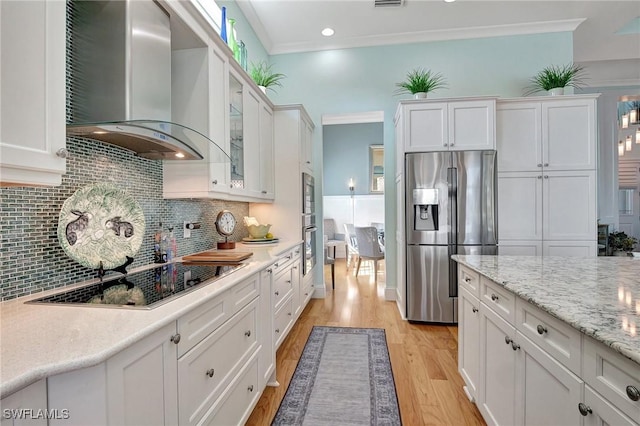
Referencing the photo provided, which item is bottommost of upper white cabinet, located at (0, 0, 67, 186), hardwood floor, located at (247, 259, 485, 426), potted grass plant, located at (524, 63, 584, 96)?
hardwood floor, located at (247, 259, 485, 426)

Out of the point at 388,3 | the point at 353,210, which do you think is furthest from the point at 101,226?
the point at 353,210

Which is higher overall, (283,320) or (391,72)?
(391,72)

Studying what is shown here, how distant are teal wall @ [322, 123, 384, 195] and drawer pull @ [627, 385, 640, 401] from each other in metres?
6.75

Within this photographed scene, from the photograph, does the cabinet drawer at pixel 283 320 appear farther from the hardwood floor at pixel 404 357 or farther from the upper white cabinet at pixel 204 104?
the upper white cabinet at pixel 204 104

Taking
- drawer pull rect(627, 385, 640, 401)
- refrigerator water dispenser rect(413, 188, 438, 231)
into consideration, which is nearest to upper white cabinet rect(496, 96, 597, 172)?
refrigerator water dispenser rect(413, 188, 438, 231)

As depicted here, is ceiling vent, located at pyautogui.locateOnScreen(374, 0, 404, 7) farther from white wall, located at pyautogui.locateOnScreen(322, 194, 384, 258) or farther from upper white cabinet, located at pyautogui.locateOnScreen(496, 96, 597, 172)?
white wall, located at pyautogui.locateOnScreen(322, 194, 384, 258)

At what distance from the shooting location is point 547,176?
10.4 feet

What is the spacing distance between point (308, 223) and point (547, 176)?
Answer: 2656 millimetres

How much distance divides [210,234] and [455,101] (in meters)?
2.80

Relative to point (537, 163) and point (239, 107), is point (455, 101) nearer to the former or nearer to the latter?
point (537, 163)

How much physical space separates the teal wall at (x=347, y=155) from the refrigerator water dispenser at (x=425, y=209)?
4206 millimetres

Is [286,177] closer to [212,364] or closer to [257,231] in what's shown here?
[257,231]

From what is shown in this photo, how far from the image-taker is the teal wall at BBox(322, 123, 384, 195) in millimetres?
7387

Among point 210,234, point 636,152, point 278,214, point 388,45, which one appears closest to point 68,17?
point 210,234
